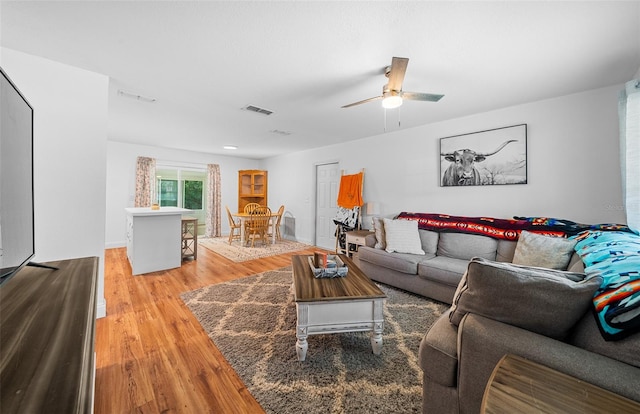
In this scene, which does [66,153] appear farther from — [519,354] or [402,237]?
[402,237]

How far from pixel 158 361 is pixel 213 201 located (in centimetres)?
527

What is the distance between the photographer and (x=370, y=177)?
4.36 meters

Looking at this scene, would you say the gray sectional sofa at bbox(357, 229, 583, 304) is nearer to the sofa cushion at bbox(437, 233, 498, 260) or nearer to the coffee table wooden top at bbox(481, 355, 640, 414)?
the sofa cushion at bbox(437, 233, 498, 260)

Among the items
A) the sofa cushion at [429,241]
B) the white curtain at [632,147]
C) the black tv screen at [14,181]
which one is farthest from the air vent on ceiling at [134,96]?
the white curtain at [632,147]

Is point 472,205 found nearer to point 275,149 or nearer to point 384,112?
point 384,112

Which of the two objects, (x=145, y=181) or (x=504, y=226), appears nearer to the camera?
(x=504, y=226)

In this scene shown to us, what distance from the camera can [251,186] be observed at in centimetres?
684

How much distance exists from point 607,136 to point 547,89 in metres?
0.74

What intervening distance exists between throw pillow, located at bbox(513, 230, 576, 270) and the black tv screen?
135 inches

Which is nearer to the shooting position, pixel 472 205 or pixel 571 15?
pixel 571 15

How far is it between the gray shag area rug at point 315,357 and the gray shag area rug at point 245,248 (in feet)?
5.71

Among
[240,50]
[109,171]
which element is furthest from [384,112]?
[109,171]

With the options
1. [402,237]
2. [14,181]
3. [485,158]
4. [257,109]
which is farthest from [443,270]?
[14,181]

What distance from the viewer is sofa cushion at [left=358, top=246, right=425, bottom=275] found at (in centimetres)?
269
